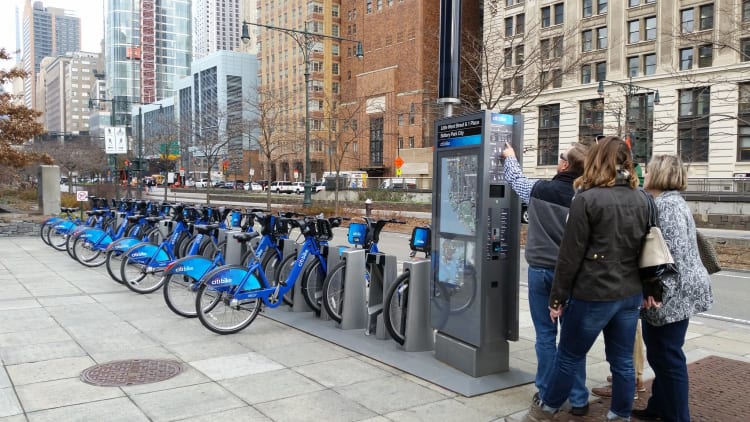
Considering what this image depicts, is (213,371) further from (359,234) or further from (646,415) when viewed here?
(646,415)

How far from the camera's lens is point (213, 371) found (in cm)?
556

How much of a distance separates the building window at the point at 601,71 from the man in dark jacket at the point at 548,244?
56.4m

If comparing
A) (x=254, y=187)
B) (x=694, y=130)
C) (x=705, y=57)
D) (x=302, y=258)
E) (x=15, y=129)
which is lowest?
(x=302, y=258)

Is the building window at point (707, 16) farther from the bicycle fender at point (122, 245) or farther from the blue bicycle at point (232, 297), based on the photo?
the blue bicycle at point (232, 297)

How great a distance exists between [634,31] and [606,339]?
57.1 meters

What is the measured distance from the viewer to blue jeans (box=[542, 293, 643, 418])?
12.6 feet

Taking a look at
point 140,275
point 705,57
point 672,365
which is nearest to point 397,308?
point 672,365

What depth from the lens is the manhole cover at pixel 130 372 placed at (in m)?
5.23

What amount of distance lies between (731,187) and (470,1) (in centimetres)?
4081

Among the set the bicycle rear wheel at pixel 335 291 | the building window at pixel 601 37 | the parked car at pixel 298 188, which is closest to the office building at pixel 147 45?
the parked car at pixel 298 188

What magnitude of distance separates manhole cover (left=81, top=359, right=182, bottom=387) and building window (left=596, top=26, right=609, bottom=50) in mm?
57595

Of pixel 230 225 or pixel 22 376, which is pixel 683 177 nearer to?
pixel 22 376

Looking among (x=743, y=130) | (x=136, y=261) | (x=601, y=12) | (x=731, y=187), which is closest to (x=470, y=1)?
(x=601, y=12)

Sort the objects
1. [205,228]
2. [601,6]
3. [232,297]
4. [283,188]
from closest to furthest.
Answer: [232,297] → [205,228] → [601,6] → [283,188]
